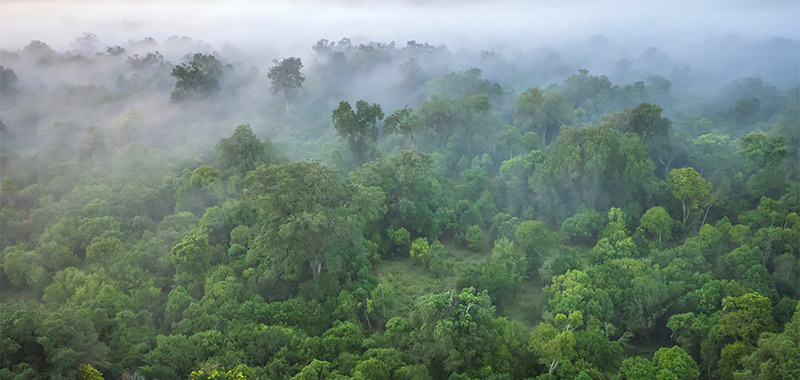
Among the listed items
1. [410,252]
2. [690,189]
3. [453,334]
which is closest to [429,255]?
[410,252]

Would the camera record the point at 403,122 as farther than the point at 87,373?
Yes

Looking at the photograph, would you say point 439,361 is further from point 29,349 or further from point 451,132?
point 451,132

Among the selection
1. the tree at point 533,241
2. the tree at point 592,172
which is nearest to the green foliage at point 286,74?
the tree at point 592,172

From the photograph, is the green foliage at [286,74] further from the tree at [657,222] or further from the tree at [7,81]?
the tree at [657,222]

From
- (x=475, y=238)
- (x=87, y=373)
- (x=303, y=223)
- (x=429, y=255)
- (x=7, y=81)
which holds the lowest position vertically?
(x=475, y=238)

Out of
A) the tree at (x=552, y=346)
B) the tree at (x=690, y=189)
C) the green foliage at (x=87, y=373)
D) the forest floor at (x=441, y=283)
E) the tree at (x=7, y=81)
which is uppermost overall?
the tree at (x=7, y=81)

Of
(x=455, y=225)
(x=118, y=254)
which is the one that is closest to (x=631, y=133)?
(x=455, y=225)

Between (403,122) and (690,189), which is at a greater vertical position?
(403,122)

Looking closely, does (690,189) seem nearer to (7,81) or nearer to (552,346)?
(552,346)
